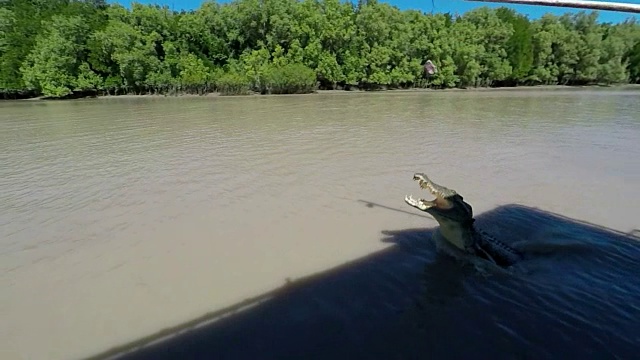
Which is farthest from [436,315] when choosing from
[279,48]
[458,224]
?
[279,48]

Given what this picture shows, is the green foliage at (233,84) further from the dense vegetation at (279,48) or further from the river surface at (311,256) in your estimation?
the river surface at (311,256)

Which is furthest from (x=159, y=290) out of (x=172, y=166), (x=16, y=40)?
(x=16, y=40)

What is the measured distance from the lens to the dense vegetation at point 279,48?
147 feet

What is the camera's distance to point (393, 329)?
134 inches

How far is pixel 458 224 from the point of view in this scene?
14.2ft

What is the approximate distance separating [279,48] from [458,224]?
5095 cm

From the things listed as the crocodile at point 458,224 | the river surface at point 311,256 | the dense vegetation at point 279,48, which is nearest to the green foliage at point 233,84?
the dense vegetation at point 279,48

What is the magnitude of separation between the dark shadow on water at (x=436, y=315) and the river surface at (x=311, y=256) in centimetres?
2

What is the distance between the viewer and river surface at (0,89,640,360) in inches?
Answer: 131

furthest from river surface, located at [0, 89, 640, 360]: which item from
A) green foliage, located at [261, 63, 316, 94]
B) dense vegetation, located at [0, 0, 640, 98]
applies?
dense vegetation, located at [0, 0, 640, 98]

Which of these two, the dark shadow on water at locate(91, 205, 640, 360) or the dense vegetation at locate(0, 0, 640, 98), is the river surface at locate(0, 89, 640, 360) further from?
the dense vegetation at locate(0, 0, 640, 98)

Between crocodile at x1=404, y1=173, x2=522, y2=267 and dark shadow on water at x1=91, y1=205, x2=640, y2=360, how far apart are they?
0.24 m

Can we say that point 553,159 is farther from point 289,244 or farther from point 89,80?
point 89,80

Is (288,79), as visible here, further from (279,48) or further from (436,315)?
(436,315)
